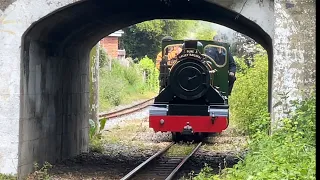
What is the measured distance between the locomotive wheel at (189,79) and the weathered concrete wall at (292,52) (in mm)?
5767

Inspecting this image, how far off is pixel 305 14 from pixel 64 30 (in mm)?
4583

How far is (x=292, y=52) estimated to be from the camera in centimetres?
902

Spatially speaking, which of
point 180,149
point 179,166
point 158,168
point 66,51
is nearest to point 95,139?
point 180,149

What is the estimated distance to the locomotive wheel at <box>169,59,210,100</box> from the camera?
14773mm

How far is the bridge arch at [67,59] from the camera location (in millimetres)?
10133

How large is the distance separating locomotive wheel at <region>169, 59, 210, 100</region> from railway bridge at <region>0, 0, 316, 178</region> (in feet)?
5.96

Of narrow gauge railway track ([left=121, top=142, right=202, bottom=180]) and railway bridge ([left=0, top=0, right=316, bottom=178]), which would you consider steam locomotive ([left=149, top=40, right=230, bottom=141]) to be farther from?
railway bridge ([left=0, top=0, right=316, bottom=178])

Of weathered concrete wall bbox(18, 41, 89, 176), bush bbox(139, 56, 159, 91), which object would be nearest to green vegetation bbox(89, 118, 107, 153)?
weathered concrete wall bbox(18, 41, 89, 176)

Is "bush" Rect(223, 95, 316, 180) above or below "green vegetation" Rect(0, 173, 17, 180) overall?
above

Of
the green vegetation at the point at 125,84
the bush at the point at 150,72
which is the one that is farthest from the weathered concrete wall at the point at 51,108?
the bush at the point at 150,72

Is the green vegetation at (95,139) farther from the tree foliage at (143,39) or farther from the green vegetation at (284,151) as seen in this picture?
the tree foliage at (143,39)

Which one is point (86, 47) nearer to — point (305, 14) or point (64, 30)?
point (64, 30)

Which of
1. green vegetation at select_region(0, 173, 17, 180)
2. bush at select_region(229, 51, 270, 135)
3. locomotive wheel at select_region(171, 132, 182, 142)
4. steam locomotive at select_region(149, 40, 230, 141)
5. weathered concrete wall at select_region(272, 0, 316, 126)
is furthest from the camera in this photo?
bush at select_region(229, 51, 270, 135)
